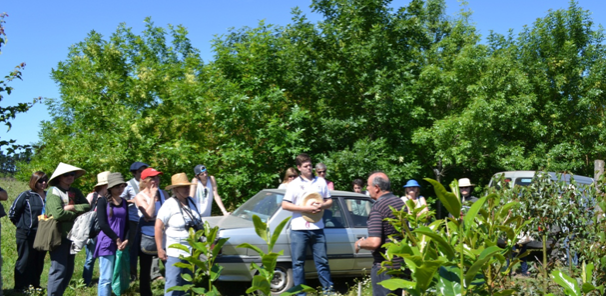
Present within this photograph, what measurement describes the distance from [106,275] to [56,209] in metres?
0.89

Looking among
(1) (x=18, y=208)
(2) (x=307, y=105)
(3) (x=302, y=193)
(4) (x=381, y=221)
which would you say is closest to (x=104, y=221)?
(1) (x=18, y=208)

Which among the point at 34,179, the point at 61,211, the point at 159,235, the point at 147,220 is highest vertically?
the point at 34,179

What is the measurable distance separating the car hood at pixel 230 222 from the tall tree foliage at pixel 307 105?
3713 mm

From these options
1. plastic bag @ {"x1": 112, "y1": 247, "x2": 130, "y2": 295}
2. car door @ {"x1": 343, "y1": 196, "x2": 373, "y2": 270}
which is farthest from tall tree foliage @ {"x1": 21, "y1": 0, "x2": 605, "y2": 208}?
plastic bag @ {"x1": 112, "y1": 247, "x2": 130, "y2": 295}

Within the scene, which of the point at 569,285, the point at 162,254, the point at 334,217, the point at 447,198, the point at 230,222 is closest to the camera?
the point at 447,198

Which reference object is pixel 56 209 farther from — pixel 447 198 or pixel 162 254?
pixel 447 198

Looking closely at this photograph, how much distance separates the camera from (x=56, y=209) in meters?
5.85

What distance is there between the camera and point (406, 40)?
15078 millimetres

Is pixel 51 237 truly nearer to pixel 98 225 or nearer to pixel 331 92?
pixel 98 225

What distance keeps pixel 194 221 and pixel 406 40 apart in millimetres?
10911

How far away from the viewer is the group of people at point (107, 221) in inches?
220

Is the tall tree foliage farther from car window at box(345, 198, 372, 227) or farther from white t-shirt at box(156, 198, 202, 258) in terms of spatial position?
white t-shirt at box(156, 198, 202, 258)

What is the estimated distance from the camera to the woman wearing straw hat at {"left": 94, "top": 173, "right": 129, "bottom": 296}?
19.6 ft

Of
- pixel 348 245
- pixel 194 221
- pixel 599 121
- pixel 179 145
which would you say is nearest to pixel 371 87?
pixel 179 145
